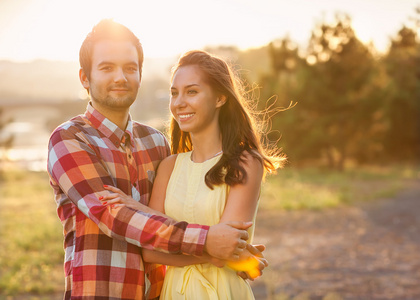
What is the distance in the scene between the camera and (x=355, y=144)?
19203mm

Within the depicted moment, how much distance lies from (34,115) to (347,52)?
26795mm

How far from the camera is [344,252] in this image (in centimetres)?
762

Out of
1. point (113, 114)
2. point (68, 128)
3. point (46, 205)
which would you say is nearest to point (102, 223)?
point (68, 128)

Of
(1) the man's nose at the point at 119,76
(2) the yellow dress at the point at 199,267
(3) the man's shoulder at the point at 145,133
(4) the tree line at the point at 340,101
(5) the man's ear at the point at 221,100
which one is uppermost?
(4) the tree line at the point at 340,101

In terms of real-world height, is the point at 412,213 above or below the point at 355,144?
below

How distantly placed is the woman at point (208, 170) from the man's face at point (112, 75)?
227mm

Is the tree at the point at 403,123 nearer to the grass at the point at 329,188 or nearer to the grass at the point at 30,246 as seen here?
the grass at the point at 329,188

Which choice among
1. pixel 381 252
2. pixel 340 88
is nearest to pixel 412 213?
pixel 381 252

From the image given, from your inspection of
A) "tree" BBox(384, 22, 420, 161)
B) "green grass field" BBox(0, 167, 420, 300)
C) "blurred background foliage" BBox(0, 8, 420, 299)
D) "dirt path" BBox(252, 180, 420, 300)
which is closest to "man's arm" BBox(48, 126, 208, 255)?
"green grass field" BBox(0, 167, 420, 300)

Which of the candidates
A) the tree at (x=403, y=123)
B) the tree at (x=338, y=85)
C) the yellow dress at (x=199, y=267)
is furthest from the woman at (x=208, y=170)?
the tree at (x=403, y=123)

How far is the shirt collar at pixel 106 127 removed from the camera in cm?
237

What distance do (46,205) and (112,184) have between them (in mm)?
10263

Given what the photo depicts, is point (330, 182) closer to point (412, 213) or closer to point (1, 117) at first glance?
point (412, 213)

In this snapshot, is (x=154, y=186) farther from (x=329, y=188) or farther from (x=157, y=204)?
(x=329, y=188)
